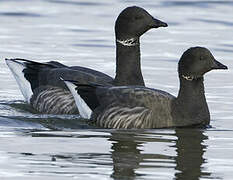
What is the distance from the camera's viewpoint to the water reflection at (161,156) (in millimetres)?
12820

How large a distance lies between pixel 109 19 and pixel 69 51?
4981 millimetres

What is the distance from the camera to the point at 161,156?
13836 mm

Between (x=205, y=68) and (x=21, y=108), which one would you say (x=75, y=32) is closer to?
(x=21, y=108)

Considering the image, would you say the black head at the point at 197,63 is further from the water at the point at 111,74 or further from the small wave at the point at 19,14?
the small wave at the point at 19,14

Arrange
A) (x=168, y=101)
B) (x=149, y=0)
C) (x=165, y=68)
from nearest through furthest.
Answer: (x=168, y=101) < (x=165, y=68) < (x=149, y=0)

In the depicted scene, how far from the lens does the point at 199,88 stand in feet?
54.9

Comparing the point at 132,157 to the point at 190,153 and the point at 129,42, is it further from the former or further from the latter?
the point at 129,42

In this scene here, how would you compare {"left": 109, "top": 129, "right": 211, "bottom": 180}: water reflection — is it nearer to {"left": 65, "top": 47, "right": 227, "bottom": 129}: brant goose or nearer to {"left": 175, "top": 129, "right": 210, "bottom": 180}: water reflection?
{"left": 175, "top": 129, "right": 210, "bottom": 180}: water reflection

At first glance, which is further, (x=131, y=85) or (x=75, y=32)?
(x=75, y=32)

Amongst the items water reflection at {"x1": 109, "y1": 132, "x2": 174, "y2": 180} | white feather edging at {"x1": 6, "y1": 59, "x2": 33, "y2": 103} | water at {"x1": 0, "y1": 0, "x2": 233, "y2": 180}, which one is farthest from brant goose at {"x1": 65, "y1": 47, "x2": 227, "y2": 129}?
white feather edging at {"x1": 6, "y1": 59, "x2": 33, "y2": 103}

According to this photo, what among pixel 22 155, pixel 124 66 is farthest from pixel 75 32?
pixel 22 155

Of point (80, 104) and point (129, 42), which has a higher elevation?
point (129, 42)

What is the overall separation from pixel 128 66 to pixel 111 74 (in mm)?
2626

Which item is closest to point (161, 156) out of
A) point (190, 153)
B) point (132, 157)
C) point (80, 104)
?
point (132, 157)
